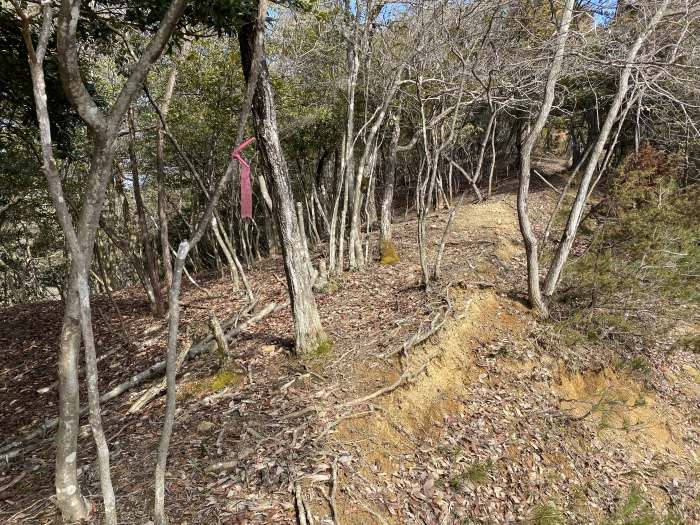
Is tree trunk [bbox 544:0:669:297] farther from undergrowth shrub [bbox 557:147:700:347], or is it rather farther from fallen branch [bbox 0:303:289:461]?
fallen branch [bbox 0:303:289:461]

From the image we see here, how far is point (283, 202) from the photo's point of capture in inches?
187

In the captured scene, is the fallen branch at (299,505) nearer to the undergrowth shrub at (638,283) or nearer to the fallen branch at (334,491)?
the fallen branch at (334,491)

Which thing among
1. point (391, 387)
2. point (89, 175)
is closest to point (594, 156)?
point (391, 387)

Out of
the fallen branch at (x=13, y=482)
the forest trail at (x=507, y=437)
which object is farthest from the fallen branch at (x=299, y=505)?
the fallen branch at (x=13, y=482)

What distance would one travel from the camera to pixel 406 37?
8094 mm

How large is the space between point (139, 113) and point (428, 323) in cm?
807

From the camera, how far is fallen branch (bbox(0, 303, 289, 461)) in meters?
4.87

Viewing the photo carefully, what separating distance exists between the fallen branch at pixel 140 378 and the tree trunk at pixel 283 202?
1.70 meters

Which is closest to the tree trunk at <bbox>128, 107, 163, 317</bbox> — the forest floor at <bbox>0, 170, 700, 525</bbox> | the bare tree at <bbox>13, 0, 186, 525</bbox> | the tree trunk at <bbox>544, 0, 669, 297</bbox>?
the forest floor at <bbox>0, 170, 700, 525</bbox>

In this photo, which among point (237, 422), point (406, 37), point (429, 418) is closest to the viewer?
point (237, 422)

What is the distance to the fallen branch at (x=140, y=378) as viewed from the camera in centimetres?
487

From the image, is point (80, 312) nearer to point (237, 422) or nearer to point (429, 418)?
point (237, 422)

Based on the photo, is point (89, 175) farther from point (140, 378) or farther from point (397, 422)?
point (140, 378)

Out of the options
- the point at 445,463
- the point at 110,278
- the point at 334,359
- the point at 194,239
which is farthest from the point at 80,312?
the point at 110,278
